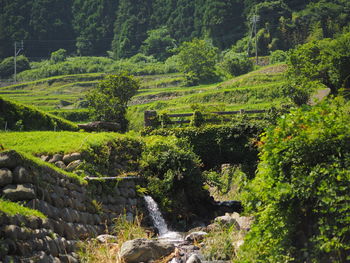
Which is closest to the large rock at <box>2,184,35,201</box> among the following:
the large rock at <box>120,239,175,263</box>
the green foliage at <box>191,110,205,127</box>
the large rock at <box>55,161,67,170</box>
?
the large rock at <box>120,239,175,263</box>

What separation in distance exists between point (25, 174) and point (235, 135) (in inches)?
560

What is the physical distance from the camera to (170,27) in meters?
131

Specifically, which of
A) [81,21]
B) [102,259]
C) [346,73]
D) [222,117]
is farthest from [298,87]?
[81,21]

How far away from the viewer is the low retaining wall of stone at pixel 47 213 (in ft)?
25.5

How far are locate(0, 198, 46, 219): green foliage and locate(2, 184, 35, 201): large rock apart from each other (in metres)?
0.20

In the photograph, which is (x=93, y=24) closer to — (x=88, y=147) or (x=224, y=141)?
(x=224, y=141)

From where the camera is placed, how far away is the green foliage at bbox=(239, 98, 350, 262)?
702 cm

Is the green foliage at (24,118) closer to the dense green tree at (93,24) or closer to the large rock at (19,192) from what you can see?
the large rock at (19,192)

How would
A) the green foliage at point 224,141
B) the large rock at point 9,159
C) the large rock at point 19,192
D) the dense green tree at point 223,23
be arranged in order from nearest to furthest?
1. the large rock at point 19,192
2. the large rock at point 9,159
3. the green foliage at point 224,141
4. the dense green tree at point 223,23

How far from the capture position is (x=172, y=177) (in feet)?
55.5

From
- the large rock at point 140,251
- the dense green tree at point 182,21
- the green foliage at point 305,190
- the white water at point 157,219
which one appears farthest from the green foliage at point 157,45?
the green foliage at point 305,190

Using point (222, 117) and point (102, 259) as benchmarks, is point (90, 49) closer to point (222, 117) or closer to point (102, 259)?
point (222, 117)

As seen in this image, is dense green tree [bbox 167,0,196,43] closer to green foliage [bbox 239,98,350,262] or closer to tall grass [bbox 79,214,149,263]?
Answer: tall grass [bbox 79,214,149,263]

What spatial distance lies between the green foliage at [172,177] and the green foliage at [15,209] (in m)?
7.71
